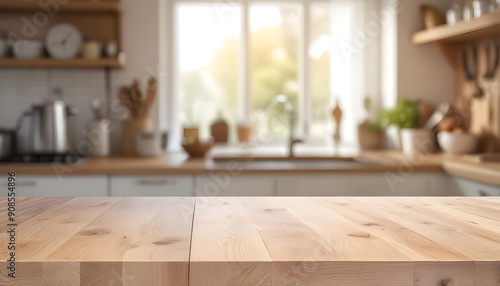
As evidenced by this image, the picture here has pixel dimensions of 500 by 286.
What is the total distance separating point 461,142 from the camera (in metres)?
3.25

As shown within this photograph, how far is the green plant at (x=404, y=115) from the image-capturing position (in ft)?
11.4

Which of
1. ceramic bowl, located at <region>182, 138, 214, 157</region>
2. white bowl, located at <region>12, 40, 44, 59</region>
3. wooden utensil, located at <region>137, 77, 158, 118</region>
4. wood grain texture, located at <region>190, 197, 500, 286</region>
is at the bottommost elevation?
wood grain texture, located at <region>190, 197, 500, 286</region>

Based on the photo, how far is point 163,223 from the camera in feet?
3.64

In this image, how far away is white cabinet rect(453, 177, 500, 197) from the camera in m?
2.48

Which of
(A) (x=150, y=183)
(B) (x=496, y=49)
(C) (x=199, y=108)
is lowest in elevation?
(A) (x=150, y=183)

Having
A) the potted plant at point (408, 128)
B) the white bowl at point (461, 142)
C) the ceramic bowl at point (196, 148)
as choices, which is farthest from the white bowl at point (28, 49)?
the white bowl at point (461, 142)

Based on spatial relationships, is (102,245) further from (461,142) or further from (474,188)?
(461,142)

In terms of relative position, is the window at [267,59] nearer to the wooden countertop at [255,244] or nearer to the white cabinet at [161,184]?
the white cabinet at [161,184]

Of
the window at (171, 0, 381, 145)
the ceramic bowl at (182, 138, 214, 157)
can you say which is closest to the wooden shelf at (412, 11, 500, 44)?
the window at (171, 0, 381, 145)

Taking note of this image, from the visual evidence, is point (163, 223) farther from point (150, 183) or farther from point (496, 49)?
point (496, 49)

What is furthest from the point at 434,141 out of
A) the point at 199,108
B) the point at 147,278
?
the point at 147,278

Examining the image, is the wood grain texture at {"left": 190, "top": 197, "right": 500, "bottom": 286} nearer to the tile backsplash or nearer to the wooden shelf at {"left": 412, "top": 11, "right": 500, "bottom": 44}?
the wooden shelf at {"left": 412, "top": 11, "right": 500, "bottom": 44}

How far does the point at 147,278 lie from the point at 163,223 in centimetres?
28

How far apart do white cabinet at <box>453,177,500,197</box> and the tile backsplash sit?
6.50 feet
